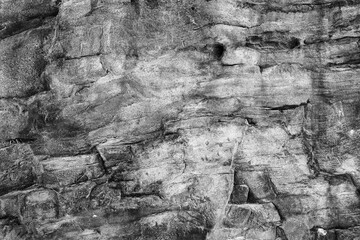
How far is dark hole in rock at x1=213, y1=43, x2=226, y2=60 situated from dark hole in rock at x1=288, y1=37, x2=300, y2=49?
1982mm

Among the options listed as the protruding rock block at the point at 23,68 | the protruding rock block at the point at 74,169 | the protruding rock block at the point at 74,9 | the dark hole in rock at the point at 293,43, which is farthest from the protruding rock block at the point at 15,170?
the dark hole in rock at the point at 293,43

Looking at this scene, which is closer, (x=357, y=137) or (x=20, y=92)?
(x=357, y=137)

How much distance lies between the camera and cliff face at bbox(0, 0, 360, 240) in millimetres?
13047

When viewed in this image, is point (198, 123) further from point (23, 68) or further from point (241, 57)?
point (23, 68)

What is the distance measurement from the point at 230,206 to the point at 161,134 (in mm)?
2983

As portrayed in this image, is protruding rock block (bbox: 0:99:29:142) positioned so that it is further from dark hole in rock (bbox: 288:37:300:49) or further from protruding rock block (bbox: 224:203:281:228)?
dark hole in rock (bbox: 288:37:300:49)

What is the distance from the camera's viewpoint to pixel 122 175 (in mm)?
13461

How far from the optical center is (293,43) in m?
13.2

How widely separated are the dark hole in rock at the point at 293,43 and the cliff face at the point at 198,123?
43 millimetres

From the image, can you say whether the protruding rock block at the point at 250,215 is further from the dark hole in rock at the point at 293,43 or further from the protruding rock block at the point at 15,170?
the protruding rock block at the point at 15,170

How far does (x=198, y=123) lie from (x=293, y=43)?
3698 mm

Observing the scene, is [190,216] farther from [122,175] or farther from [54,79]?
[54,79]

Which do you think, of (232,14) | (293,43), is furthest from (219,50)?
(293,43)

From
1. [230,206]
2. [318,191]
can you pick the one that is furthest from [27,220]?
[318,191]
